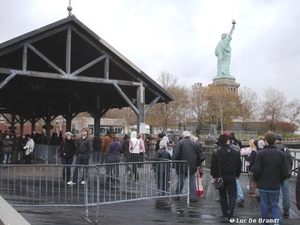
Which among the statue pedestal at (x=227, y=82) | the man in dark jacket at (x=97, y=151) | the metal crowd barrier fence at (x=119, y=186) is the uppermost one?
the statue pedestal at (x=227, y=82)

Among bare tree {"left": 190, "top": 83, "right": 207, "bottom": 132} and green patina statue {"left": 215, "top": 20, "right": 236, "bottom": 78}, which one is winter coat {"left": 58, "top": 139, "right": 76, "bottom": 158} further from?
green patina statue {"left": 215, "top": 20, "right": 236, "bottom": 78}

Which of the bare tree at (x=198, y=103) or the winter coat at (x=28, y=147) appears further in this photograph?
the bare tree at (x=198, y=103)

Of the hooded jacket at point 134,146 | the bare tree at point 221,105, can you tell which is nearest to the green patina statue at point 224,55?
the bare tree at point 221,105

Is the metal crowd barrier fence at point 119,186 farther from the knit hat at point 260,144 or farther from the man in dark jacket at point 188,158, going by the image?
the knit hat at point 260,144

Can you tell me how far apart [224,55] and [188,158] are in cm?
8241

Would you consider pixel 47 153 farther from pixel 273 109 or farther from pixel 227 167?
pixel 273 109

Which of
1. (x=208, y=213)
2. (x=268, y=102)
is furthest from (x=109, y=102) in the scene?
(x=268, y=102)

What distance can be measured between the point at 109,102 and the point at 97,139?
5961mm

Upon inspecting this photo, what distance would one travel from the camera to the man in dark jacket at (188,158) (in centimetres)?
864

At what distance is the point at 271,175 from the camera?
595 cm

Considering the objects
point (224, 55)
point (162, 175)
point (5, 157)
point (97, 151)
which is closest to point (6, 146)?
point (5, 157)

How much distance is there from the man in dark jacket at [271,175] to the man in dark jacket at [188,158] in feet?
8.81

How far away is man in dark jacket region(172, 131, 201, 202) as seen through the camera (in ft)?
28.3

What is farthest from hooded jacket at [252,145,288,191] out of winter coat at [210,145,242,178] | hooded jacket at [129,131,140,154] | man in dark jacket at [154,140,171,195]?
hooded jacket at [129,131,140,154]
